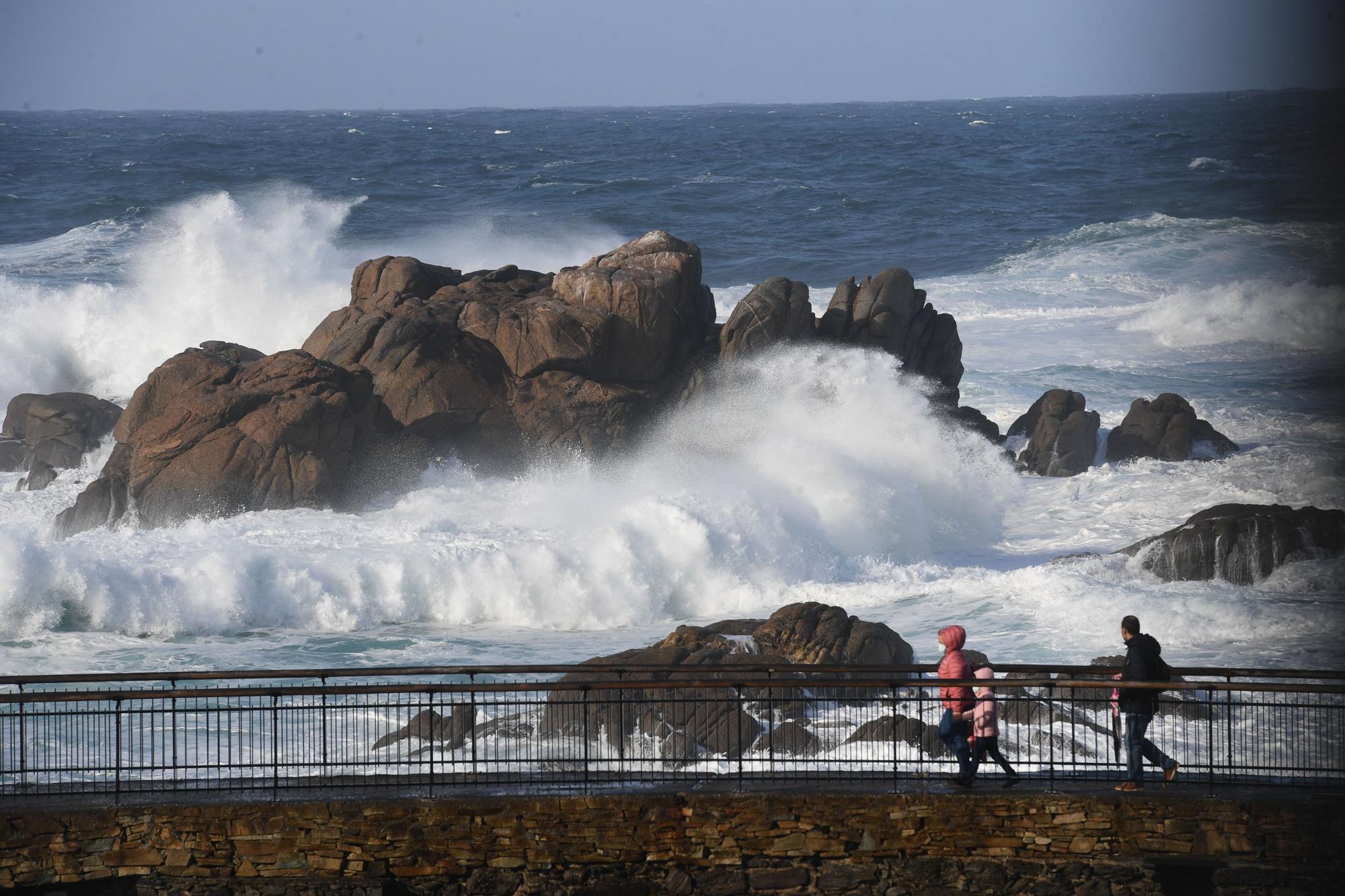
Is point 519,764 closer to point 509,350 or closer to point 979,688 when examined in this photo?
point 979,688

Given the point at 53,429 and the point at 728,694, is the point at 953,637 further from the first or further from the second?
the point at 53,429

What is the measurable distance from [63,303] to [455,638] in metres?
23.1

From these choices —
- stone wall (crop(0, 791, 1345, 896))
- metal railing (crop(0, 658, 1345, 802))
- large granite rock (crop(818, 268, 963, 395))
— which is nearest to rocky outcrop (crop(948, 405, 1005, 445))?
large granite rock (crop(818, 268, 963, 395))

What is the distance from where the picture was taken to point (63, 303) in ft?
134

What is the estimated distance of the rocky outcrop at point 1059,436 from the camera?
3341 cm

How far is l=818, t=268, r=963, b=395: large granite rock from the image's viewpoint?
109 feet

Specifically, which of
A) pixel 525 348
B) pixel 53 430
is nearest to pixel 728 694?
pixel 525 348

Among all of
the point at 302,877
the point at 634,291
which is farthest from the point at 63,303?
the point at 302,877

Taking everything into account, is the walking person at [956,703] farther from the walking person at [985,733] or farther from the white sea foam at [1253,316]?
the white sea foam at [1253,316]

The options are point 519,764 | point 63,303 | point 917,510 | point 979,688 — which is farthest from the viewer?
point 63,303

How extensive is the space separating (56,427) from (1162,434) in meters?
24.1

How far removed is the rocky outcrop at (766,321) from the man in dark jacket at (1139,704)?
1912 centimetres

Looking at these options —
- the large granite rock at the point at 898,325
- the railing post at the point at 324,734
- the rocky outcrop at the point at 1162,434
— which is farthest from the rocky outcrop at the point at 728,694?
the rocky outcrop at the point at 1162,434

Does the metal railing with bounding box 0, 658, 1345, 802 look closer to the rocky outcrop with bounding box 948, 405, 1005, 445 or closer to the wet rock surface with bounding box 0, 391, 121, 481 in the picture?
the wet rock surface with bounding box 0, 391, 121, 481
